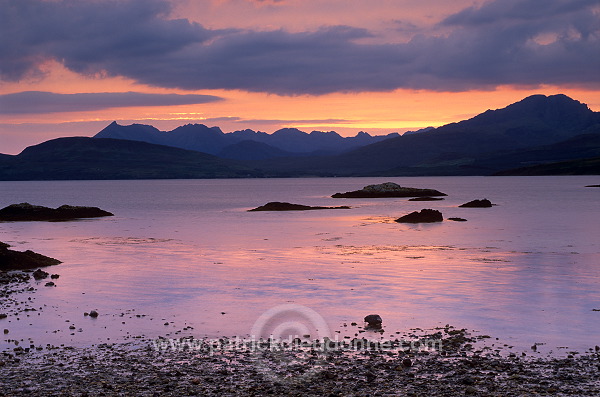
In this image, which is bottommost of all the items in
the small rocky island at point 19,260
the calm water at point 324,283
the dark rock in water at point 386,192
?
the calm water at point 324,283

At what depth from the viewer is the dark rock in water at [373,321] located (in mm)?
20016

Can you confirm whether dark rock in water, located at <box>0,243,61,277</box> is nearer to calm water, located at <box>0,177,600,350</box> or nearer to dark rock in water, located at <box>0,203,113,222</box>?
calm water, located at <box>0,177,600,350</box>

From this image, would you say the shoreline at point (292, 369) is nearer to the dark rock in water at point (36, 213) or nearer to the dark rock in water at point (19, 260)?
the dark rock in water at point (19, 260)

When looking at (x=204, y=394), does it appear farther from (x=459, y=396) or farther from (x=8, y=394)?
(x=459, y=396)

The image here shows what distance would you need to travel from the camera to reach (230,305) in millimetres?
24000

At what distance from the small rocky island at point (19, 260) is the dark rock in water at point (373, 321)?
22414 mm

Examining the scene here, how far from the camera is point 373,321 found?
20.2 m

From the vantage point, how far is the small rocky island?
111ft

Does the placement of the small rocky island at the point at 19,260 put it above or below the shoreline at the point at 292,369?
above
